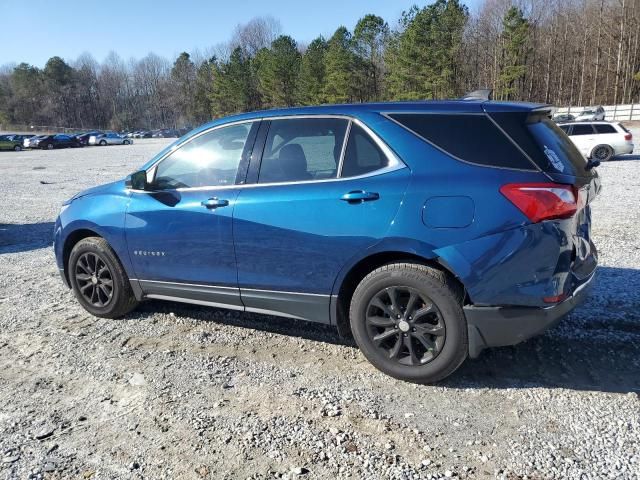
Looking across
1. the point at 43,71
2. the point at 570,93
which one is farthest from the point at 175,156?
the point at 43,71

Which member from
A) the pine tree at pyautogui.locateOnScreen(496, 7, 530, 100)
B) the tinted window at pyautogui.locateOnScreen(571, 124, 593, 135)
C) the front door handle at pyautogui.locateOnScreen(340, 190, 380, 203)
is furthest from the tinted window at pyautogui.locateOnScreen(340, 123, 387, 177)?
the pine tree at pyautogui.locateOnScreen(496, 7, 530, 100)

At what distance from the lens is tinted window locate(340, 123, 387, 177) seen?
3.45 metres

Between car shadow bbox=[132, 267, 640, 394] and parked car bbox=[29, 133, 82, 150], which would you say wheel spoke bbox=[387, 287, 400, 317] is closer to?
car shadow bbox=[132, 267, 640, 394]

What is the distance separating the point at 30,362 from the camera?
4012 mm

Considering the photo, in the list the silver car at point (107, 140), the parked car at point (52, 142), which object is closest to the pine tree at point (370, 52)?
the silver car at point (107, 140)

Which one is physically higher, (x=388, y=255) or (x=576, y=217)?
(x=576, y=217)

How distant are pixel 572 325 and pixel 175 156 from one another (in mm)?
3643

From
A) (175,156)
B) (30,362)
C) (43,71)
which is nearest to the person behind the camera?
(30,362)

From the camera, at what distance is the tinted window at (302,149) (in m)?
3.65

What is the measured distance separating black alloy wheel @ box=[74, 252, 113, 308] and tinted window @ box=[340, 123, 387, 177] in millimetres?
2559

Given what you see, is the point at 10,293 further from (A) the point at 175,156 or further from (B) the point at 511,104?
(B) the point at 511,104

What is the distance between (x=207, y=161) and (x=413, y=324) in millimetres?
2153

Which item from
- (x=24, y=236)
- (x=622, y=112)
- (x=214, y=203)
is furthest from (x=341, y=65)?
(x=214, y=203)

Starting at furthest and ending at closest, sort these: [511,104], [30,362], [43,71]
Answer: [43,71]
[30,362]
[511,104]
